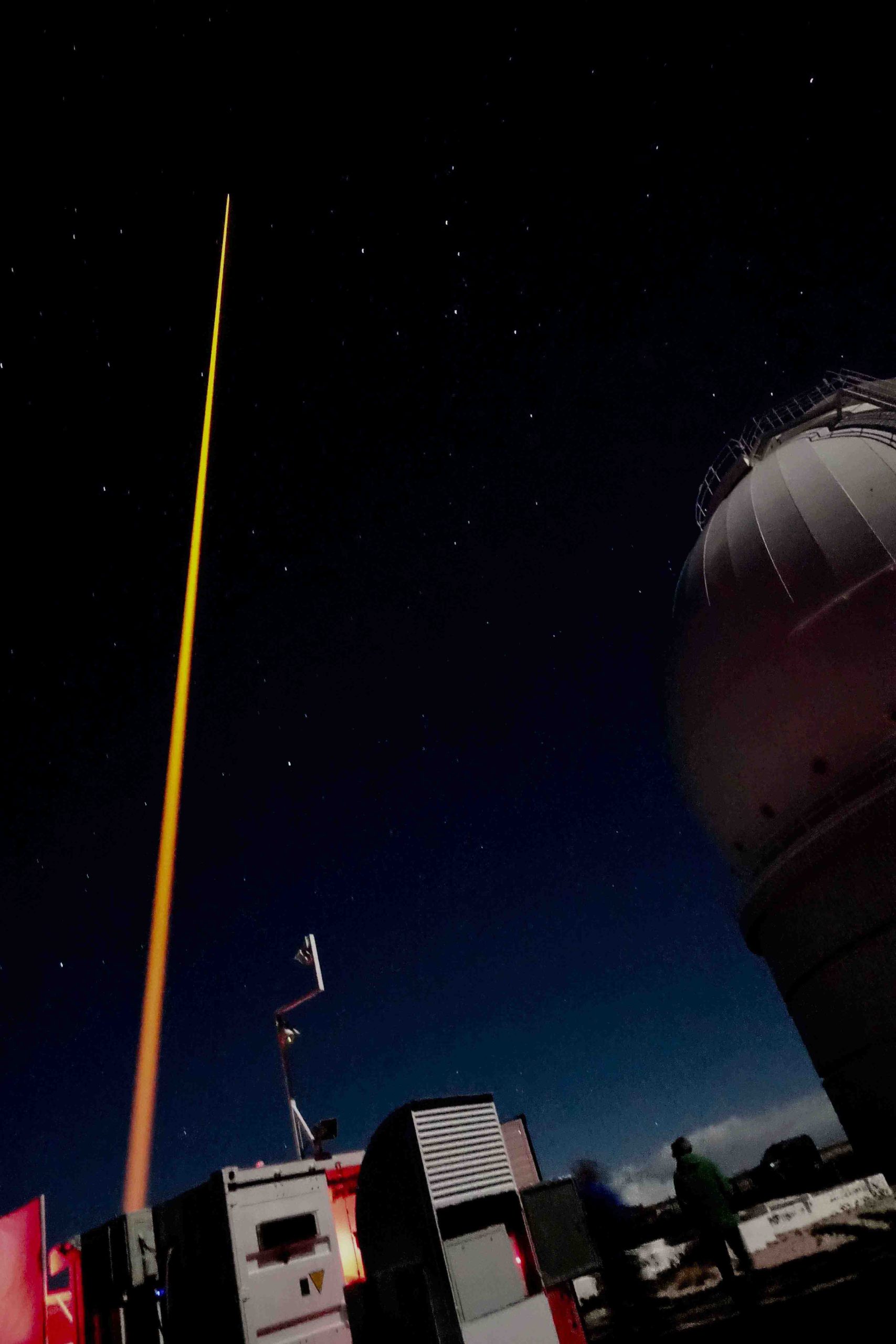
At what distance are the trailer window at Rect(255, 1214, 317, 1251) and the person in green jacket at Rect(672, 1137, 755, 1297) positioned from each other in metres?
5.28

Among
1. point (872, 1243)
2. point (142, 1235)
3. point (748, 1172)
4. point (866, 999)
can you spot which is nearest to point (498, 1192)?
point (142, 1235)

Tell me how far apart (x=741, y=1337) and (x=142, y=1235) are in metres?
4.84

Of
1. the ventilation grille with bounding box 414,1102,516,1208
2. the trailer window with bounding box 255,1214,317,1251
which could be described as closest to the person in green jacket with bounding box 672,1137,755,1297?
the ventilation grille with bounding box 414,1102,516,1208

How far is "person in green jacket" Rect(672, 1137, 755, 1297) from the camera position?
8305 mm

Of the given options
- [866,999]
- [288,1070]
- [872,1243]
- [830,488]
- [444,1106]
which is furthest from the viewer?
[830,488]

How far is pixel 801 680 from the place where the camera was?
12648mm

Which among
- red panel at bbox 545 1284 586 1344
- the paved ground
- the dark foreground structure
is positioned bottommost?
the paved ground

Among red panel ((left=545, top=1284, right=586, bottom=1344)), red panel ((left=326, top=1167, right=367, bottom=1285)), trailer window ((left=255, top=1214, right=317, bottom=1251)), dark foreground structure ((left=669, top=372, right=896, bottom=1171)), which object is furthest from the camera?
dark foreground structure ((left=669, top=372, right=896, bottom=1171))

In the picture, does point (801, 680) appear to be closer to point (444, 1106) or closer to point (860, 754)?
point (860, 754)

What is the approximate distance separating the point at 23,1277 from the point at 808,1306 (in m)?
6.45

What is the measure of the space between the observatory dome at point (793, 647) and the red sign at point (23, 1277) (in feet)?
39.4

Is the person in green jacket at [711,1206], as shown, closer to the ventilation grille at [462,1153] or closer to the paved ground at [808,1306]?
the paved ground at [808,1306]

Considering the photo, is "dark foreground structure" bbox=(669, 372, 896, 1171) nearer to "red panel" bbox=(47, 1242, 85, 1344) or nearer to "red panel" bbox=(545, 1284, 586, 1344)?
"red panel" bbox=(545, 1284, 586, 1344)

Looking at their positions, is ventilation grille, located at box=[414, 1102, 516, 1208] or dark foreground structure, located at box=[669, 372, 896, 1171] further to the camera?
dark foreground structure, located at box=[669, 372, 896, 1171]
